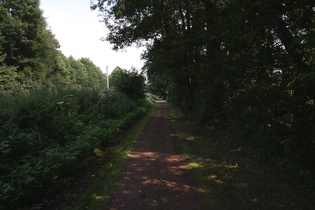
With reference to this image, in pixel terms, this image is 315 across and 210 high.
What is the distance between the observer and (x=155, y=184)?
13.3 ft

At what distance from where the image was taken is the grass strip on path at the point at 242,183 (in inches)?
125

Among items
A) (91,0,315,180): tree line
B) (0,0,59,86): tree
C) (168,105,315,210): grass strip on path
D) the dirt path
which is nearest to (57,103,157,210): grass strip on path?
the dirt path

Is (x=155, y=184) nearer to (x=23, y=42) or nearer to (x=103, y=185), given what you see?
(x=103, y=185)

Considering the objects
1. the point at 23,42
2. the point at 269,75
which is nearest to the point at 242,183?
the point at 269,75

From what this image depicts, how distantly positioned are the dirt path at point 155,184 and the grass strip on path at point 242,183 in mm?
300

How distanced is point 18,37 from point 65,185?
22.3 metres

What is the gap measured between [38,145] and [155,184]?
131 inches

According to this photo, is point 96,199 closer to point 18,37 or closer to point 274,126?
point 274,126

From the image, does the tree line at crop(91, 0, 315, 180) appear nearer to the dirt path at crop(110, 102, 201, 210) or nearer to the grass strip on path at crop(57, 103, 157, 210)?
the dirt path at crop(110, 102, 201, 210)

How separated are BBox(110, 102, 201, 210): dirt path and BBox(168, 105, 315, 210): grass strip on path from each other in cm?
30

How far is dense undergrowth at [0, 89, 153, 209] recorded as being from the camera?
3.17 meters

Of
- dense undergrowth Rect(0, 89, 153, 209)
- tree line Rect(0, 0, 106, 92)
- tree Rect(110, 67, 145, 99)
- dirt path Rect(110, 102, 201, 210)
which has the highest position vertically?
tree line Rect(0, 0, 106, 92)

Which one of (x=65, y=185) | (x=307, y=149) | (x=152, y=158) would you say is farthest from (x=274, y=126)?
(x=65, y=185)

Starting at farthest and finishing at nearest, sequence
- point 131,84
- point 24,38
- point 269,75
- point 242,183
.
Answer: point 24,38 < point 131,84 < point 269,75 < point 242,183
